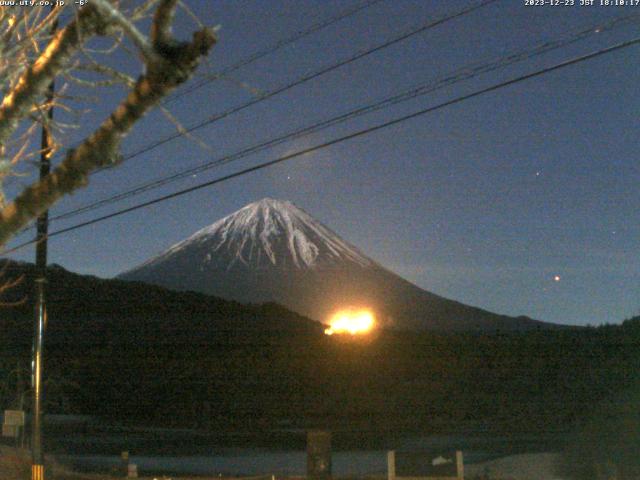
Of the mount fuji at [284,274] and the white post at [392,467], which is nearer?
the white post at [392,467]

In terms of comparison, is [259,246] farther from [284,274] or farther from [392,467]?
[392,467]

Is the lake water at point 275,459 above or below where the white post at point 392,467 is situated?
below

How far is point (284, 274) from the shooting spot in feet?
592

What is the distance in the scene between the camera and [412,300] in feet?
543

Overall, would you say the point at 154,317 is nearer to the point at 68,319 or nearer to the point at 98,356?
the point at 68,319

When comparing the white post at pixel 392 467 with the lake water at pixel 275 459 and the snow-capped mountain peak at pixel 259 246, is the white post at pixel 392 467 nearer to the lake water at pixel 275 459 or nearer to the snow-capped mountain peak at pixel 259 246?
the lake water at pixel 275 459

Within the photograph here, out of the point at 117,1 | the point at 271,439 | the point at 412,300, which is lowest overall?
the point at 271,439

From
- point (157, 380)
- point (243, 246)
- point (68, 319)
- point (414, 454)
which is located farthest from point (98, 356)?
point (243, 246)

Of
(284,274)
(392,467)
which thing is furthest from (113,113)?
(284,274)

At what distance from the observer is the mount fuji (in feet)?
517

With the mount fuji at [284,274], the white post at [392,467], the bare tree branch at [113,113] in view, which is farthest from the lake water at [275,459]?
the mount fuji at [284,274]

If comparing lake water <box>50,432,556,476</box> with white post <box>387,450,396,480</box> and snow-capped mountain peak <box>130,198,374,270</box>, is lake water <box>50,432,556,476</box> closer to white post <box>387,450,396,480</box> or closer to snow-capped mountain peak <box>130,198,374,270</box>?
white post <box>387,450,396,480</box>

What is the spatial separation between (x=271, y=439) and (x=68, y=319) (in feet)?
125

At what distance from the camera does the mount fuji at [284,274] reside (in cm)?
15750
